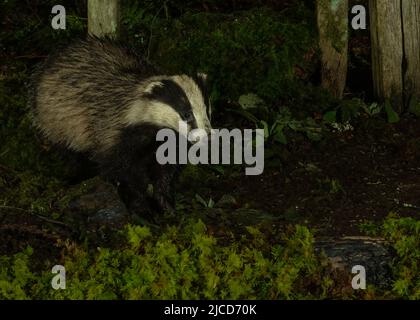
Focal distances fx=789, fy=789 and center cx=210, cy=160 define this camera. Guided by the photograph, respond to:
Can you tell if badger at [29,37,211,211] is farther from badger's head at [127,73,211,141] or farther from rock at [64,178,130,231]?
rock at [64,178,130,231]

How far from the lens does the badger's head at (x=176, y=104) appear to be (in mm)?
7043

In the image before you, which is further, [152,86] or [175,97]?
[152,86]

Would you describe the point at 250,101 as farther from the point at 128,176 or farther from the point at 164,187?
the point at 128,176

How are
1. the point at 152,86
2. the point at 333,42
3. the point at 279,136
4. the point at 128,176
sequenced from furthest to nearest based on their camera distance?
the point at 333,42 → the point at 279,136 → the point at 128,176 → the point at 152,86

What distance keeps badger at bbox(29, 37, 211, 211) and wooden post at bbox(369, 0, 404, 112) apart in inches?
99.7

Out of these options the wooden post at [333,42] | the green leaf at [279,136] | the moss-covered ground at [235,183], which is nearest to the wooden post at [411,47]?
the moss-covered ground at [235,183]

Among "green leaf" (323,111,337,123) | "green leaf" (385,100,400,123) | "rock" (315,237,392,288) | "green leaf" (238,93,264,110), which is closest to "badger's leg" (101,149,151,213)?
"green leaf" (238,93,264,110)

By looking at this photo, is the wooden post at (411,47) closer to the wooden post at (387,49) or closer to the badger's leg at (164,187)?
the wooden post at (387,49)

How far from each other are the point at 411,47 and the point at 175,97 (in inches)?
127

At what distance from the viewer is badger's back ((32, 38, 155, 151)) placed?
7.88 metres

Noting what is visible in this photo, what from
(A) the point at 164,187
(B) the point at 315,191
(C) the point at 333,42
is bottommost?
(B) the point at 315,191

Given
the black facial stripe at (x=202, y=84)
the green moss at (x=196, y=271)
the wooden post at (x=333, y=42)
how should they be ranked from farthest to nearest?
the wooden post at (x=333, y=42) < the black facial stripe at (x=202, y=84) < the green moss at (x=196, y=271)

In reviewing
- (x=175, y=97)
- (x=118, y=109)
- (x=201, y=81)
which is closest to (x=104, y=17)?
(x=118, y=109)

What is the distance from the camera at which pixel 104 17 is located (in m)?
8.75
